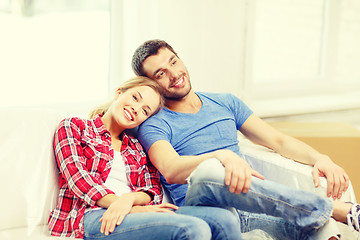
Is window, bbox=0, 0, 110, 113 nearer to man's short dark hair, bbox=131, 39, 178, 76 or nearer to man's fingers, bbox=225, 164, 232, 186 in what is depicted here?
man's short dark hair, bbox=131, 39, 178, 76

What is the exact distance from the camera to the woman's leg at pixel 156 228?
1389mm

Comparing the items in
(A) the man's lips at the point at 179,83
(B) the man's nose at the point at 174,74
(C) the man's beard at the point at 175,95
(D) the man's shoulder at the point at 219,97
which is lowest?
(D) the man's shoulder at the point at 219,97

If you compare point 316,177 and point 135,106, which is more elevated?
point 135,106

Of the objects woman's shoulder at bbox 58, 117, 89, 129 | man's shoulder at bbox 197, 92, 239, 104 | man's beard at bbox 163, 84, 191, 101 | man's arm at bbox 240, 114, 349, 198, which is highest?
man's beard at bbox 163, 84, 191, 101

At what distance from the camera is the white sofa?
1.58 m

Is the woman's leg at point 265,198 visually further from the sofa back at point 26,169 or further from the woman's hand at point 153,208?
the sofa back at point 26,169

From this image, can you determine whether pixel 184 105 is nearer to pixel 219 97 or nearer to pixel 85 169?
pixel 219 97

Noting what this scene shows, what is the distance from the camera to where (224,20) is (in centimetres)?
243

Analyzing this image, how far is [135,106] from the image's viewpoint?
5.68 ft

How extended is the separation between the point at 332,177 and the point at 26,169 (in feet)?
3.22

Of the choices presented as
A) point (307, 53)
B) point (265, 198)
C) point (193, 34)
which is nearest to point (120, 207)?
point (265, 198)

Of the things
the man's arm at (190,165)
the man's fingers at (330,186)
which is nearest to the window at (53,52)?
the man's arm at (190,165)

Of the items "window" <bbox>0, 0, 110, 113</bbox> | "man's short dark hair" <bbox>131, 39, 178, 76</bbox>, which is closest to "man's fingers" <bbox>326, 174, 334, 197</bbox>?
"man's short dark hair" <bbox>131, 39, 178, 76</bbox>

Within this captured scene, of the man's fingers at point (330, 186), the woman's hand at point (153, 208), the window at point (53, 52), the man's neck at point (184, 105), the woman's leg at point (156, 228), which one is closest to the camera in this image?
the woman's leg at point (156, 228)
